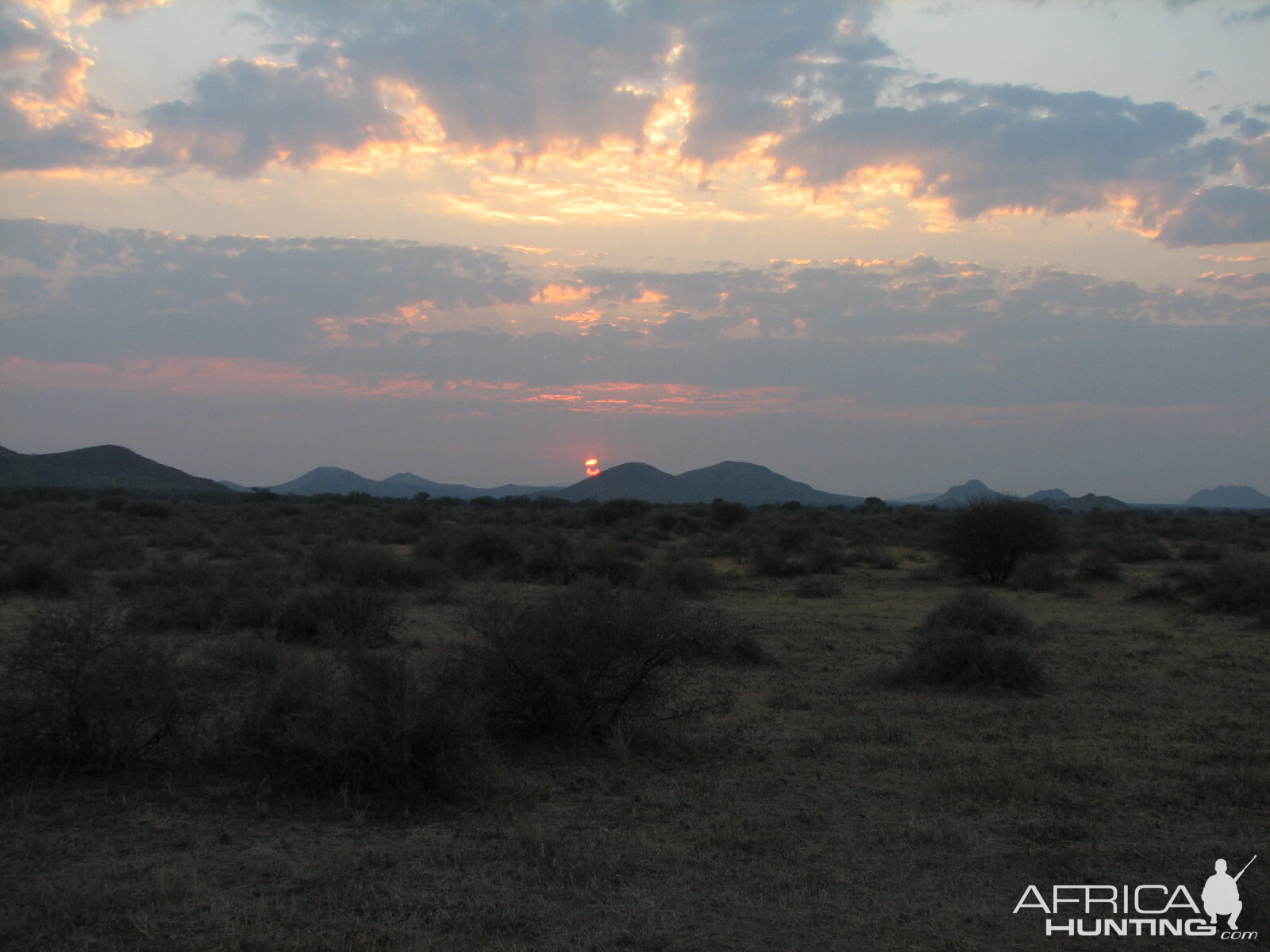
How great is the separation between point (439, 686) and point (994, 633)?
10176 millimetres

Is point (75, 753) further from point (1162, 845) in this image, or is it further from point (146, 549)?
point (146, 549)

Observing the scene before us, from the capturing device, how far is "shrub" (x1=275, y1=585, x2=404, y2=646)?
14477 mm

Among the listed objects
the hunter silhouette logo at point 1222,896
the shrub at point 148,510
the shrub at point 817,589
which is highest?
the shrub at point 148,510

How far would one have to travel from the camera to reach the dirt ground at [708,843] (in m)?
5.16

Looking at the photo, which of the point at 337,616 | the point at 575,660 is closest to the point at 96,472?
the point at 337,616

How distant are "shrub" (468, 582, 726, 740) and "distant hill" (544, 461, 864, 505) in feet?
424

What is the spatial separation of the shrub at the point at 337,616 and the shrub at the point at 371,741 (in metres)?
6.81

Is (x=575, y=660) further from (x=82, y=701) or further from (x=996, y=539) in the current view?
(x=996, y=539)

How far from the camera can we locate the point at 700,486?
164m

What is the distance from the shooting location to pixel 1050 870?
6086mm

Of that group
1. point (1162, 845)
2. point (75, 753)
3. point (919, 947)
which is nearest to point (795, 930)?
point (919, 947)

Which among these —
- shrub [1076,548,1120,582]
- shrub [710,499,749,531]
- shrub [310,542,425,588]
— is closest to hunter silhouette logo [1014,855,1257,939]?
shrub [310,542,425,588]

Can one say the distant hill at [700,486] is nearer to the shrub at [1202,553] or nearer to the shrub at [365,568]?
the shrub at [1202,553]

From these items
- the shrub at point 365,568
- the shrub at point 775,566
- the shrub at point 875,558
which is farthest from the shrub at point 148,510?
the shrub at point 875,558
